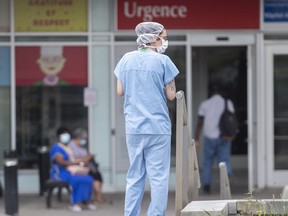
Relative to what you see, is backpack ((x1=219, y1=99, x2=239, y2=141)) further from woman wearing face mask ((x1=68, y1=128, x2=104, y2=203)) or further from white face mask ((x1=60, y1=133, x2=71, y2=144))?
white face mask ((x1=60, y1=133, x2=71, y2=144))

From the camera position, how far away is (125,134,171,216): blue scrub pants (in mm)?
6242

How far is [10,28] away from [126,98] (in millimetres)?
6938

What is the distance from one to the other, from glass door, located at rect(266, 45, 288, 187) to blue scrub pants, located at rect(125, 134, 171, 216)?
7.17m

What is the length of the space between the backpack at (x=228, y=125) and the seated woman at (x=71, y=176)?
286cm

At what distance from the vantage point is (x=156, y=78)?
6.27 meters

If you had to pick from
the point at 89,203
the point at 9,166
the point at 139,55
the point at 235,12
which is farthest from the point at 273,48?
the point at 139,55

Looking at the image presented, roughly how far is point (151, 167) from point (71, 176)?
512 centimetres

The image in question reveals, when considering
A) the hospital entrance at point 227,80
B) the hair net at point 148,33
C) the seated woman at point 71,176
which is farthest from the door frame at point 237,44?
the hair net at point 148,33

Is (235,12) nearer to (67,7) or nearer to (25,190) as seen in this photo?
(67,7)

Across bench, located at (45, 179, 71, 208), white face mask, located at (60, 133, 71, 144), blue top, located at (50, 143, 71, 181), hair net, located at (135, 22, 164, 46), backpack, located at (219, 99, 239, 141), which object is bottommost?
bench, located at (45, 179, 71, 208)

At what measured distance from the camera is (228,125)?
→ 43.2ft

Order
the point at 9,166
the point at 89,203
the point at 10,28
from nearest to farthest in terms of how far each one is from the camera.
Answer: the point at 9,166 < the point at 89,203 < the point at 10,28

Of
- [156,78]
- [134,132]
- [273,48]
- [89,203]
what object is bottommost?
[89,203]

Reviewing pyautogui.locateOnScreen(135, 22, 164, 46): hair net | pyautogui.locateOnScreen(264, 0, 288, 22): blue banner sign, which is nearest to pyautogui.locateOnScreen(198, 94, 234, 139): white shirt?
pyautogui.locateOnScreen(264, 0, 288, 22): blue banner sign
